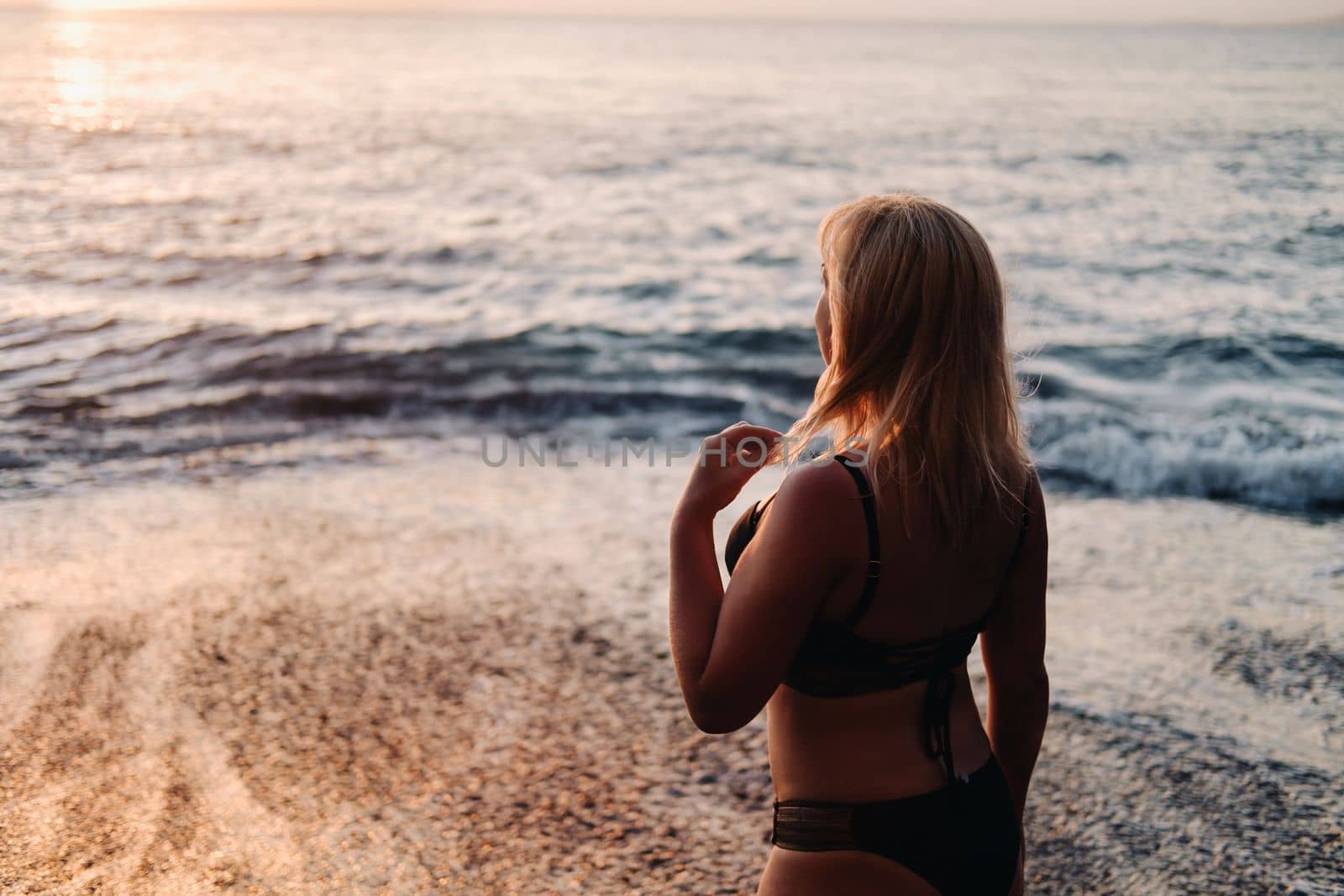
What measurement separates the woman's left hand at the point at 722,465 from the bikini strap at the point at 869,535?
167mm

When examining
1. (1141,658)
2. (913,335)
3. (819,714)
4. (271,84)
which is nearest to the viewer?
(913,335)

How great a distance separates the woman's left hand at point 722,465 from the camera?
5.57 ft

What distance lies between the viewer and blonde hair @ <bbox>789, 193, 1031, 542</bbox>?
1.57m

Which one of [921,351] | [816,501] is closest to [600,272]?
[921,351]

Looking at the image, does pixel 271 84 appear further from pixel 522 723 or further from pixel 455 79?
pixel 522 723

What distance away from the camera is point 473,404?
8258mm

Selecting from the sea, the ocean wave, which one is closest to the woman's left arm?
the sea

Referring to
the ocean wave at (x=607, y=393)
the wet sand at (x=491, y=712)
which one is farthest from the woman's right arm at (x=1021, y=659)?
the ocean wave at (x=607, y=393)

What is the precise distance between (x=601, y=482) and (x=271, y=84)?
3013 centimetres

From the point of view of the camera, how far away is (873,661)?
1671 mm

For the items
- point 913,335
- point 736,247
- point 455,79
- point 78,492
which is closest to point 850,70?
point 455,79

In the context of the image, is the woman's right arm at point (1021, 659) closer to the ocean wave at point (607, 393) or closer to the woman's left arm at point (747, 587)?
the woman's left arm at point (747, 587)

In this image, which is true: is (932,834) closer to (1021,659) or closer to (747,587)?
(1021,659)

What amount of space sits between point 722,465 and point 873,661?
0.42 metres
